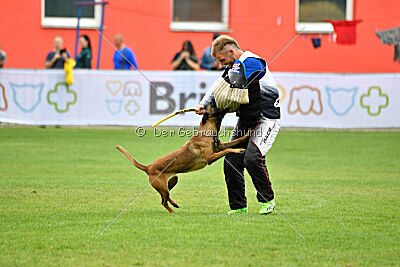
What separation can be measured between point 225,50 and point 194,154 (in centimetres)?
107

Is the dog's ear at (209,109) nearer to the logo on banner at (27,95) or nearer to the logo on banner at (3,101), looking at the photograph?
the logo on banner at (27,95)

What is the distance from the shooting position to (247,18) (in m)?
20.9

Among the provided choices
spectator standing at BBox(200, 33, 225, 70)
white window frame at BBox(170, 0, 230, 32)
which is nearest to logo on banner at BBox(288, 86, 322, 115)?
spectator standing at BBox(200, 33, 225, 70)

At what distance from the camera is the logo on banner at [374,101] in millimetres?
16312

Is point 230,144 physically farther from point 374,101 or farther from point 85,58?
point 85,58

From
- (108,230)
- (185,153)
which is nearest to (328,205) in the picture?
(185,153)

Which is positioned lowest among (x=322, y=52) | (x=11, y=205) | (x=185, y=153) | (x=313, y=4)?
(x=11, y=205)

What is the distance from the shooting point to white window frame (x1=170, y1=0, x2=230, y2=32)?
20875mm

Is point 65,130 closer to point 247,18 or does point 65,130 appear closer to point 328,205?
point 247,18

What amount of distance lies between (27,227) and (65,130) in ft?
32.2

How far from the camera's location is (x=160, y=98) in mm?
15789

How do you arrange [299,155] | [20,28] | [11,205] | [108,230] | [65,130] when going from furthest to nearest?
[20,28] → [65,130] → [299,155] → [11,205] → [108,230]

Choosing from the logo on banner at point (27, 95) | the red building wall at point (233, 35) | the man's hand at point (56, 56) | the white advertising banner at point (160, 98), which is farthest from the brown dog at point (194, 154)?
the red building wall at point (233, 35)

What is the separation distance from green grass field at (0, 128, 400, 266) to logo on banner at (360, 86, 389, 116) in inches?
107
